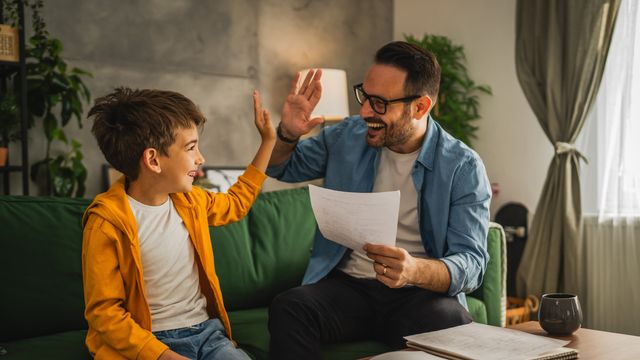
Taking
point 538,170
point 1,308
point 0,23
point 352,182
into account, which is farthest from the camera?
point 538,170

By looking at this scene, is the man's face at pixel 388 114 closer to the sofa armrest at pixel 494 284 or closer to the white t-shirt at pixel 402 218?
the white t-shirt at pixel 402 218

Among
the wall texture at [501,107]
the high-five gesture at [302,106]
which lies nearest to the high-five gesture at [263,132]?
the high-five gesture at [302,106]

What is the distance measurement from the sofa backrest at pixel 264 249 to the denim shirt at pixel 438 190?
0.32 m

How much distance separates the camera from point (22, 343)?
180 cm

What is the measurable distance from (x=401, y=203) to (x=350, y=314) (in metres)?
0.36

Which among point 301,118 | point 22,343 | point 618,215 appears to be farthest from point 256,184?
point 618,215

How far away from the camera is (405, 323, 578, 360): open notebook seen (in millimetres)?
1304

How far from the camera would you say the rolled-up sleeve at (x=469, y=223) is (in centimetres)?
181

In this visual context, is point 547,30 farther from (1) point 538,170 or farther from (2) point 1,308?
(2) point 1,308

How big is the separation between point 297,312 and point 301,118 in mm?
559

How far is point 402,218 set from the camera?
1.96m

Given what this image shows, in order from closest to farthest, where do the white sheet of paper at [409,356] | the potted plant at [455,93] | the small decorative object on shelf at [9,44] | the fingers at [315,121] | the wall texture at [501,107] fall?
the white sheet of paper at [409,356] → the fingers at [315,121] → the small decorative object on shelf at [9,44] → the wall texture at [501,107] → the potted plant at [455,93]

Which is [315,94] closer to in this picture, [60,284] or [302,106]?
[302,106]

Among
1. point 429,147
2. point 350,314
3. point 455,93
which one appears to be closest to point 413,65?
point 429,147
